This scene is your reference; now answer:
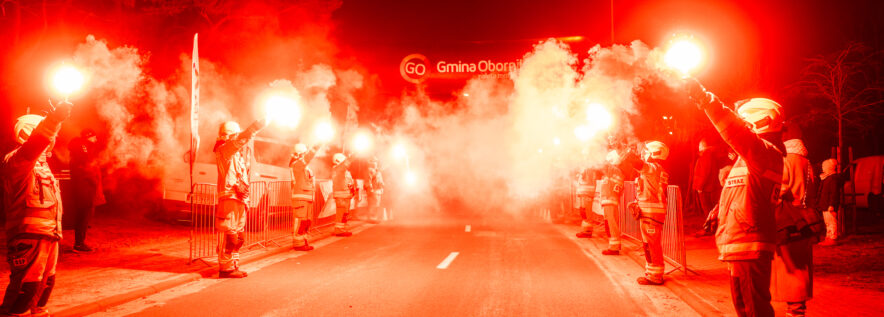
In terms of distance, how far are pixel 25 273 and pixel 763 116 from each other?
735cm

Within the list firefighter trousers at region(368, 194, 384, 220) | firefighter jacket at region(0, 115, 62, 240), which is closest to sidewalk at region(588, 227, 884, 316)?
firefighter jacket at region(0, 115, 62, 240)

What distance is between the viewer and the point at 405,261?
40.5 ft

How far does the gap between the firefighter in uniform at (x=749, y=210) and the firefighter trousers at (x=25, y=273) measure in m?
6.54

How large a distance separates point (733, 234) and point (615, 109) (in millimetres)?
15595

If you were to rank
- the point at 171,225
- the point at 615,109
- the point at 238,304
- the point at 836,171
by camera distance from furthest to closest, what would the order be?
the point at 615,109, the point at 171,225, the point at 836,171, the point at 238,304

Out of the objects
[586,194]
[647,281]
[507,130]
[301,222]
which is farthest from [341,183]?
[507,130]

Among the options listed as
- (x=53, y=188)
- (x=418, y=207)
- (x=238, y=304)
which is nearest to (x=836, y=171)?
(x=238, y=304)

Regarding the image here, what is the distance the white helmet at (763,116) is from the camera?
6027mm

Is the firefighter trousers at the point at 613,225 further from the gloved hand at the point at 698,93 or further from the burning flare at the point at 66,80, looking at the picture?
the burning flare at the point at 66,80

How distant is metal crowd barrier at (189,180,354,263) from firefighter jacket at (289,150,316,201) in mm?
531

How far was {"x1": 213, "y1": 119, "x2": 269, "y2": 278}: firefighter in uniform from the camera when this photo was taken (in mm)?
10461

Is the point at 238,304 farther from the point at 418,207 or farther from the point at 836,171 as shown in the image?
the point at 418,207

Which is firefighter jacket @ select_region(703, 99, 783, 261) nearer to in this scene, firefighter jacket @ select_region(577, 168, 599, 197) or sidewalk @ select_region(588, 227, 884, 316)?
sidewalk @ select_region(588, 227, 884, 316)

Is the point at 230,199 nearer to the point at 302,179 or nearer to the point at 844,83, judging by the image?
the point at 302,179
